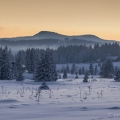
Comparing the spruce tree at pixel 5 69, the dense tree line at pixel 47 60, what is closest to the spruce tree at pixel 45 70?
the dense tree line at pixel 47 60

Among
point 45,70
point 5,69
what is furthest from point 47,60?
point 5,69

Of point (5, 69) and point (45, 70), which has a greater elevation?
point (45, 70)

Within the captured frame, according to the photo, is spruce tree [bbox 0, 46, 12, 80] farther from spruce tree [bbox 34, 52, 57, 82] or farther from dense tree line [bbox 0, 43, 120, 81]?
spruce tree [bbox 34, 52, 57, 82]

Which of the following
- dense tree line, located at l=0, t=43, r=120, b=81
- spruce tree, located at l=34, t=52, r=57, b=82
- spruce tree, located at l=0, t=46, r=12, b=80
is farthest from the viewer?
spruce tree, located at l=0, t=46, r=12, b=80

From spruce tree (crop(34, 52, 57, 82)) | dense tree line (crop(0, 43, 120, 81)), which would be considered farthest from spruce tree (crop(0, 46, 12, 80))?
spruce tree (crop(34, 52, 57, 82))

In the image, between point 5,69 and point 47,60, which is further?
point 5,69

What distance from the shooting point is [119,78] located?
44.2 m

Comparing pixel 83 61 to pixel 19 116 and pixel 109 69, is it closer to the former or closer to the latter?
pixel 109 69

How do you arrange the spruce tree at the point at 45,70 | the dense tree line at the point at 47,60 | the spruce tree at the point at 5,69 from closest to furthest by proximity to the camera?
the spruce tree at the point at 45,70, the dense tree line at the point at 47,60, the spruce tree at the point at 5,69

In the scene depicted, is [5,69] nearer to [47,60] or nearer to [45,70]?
[47,60]

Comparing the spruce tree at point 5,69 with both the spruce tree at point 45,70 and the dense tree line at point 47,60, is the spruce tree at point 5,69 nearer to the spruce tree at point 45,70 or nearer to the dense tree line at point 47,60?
the dense tree line at point 47,60

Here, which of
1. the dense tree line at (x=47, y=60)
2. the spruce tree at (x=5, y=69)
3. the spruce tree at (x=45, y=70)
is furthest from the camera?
the spruce tree at (x=5, y=69)

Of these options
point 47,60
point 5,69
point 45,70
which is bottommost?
point 5,69

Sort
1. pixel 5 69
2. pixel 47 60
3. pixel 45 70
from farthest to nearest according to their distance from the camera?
pixel 5 69 < pixel 47 60 < pixel 45 70
